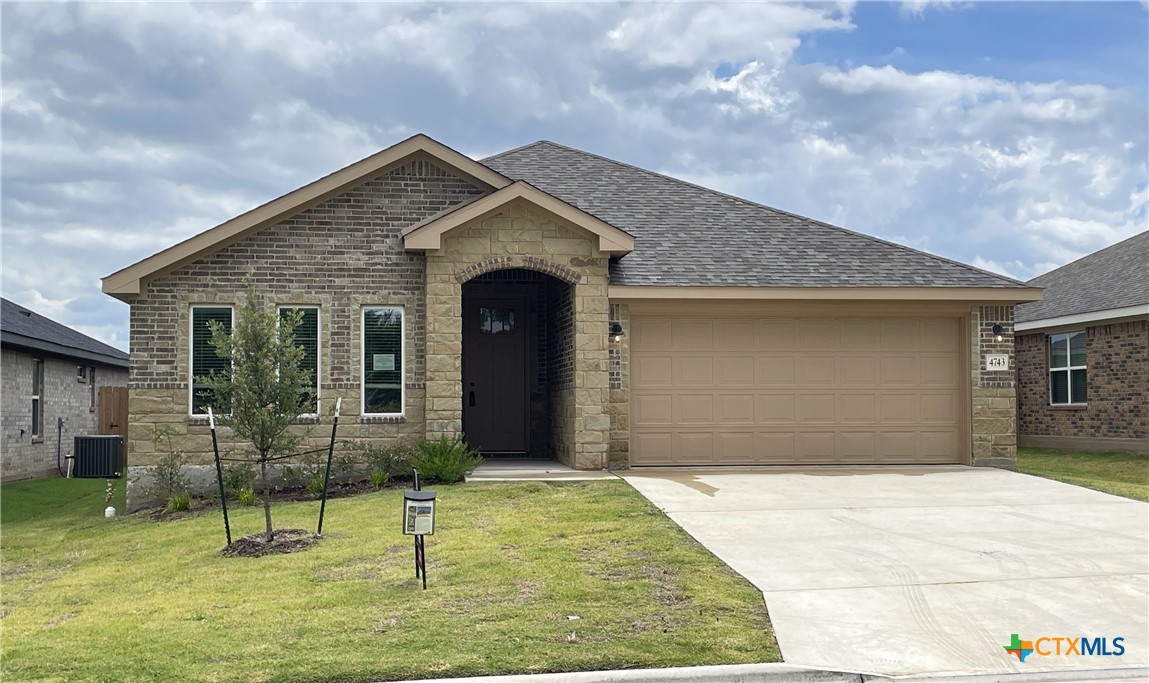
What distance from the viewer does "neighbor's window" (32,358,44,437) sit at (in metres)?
22.3

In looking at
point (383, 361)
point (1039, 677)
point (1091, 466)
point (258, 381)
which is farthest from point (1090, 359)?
point (258, 381)

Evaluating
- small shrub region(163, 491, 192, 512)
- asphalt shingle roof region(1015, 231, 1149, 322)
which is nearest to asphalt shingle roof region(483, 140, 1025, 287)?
asphalt shingle roof region(1015, 231, 1149, 322)

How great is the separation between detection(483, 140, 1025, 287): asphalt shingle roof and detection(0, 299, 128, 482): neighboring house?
423 inches

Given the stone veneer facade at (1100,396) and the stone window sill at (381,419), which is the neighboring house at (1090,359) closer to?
the stone veneer facade at (1100,396)

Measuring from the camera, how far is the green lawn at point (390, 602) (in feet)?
22.2

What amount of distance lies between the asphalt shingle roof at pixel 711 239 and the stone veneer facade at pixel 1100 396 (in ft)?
20.5

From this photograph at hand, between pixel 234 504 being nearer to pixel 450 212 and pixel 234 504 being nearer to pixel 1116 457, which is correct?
pixel 450 212

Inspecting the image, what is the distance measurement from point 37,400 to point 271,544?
1455cm

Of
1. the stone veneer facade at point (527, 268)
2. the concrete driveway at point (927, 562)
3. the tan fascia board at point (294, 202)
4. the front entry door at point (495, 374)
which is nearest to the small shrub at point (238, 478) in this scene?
the stone veneer facade at point (527, 268)

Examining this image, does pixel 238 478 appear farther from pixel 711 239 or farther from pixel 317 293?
pixel 711 239

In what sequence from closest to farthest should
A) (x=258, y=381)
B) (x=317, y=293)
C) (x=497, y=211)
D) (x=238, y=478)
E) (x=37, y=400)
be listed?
1. (x=258, y=381)
2. (x=238, y=478)
3. (x=497, y=211)
4. (x=317, y=293)
5. (x=37, y=400)

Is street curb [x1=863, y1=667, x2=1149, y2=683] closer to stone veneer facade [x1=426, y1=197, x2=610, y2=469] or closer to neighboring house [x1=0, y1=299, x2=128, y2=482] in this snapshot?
stone veneer facade [x1=426, y1=197, x2=610, y2=469]

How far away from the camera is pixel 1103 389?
2209 cm

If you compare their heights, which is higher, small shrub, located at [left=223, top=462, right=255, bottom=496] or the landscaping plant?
the landscaping plant
